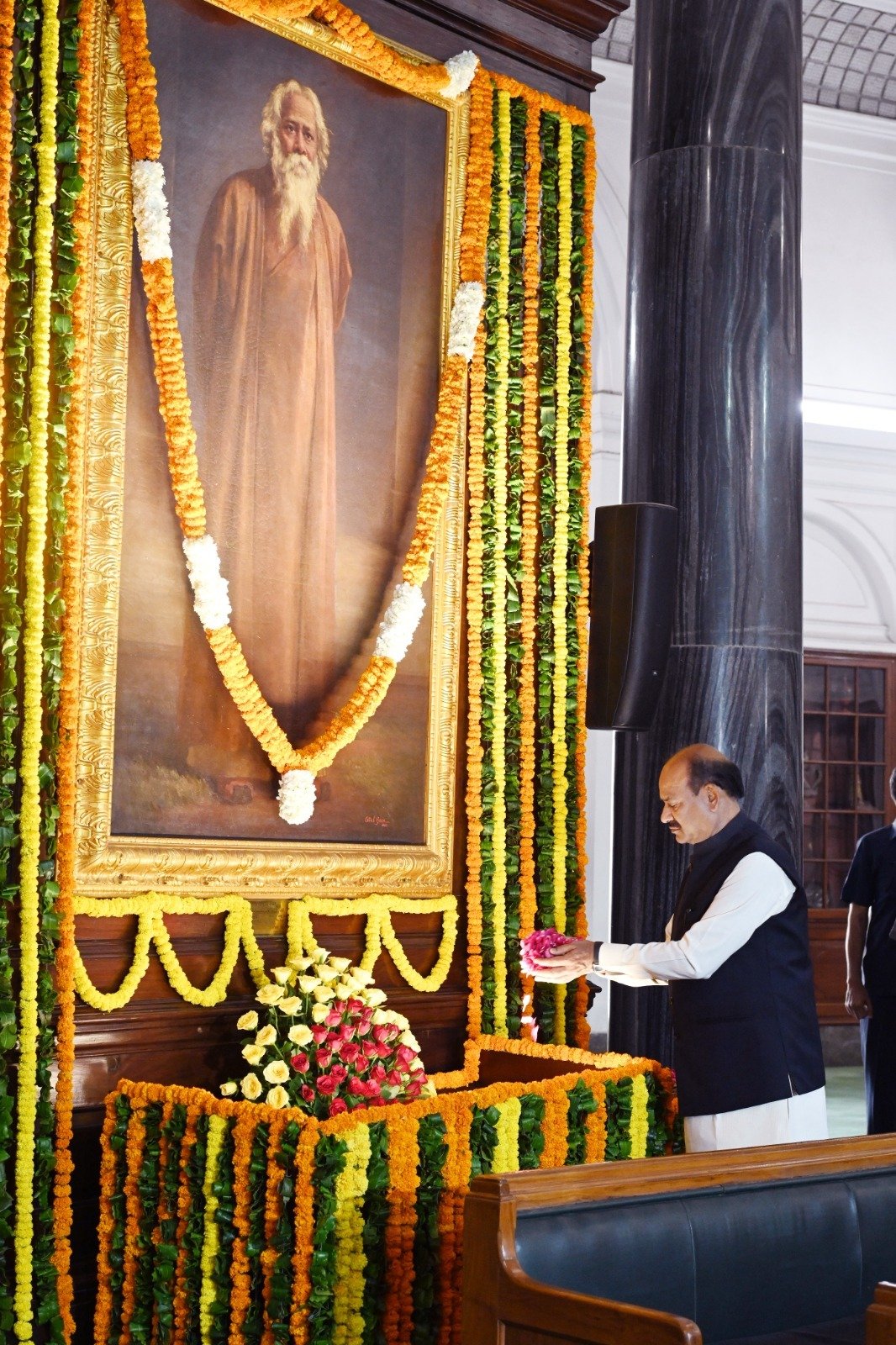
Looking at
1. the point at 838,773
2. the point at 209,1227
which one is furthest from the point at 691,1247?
the point at 838,773

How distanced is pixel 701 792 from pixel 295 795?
1.16 m

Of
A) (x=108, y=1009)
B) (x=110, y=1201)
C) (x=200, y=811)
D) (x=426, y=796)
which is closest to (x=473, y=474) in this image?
(x=426, y=796)

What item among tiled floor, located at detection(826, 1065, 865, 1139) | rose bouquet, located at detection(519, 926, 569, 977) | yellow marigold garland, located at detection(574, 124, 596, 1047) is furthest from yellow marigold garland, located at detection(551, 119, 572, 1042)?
tiled floor, located at detection(826, 1065, 865, 1139)

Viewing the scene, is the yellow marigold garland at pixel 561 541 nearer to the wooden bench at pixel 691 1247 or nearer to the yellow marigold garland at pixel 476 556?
the yellow marigold garland at pixel 476 556

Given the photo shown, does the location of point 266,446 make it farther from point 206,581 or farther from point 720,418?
point 720,418

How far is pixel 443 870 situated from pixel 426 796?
246mm

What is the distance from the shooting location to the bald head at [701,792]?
445 centimetres

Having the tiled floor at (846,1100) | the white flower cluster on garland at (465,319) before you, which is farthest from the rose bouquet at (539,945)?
the tiled floor at (846,1100)

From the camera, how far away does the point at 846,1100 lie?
937cm

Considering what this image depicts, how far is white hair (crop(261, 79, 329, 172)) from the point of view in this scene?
189 inches

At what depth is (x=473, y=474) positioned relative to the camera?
5.34 metres

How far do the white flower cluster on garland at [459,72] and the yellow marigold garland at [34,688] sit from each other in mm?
1456

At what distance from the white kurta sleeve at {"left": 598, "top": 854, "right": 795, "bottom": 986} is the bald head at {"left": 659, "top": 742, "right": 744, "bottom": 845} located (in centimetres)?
22

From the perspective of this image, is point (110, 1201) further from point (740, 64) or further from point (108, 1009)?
point (740, 64)
